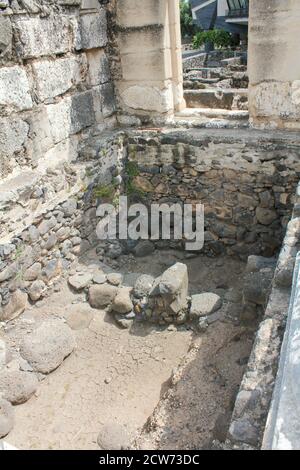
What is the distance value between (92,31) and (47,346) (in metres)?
3.68

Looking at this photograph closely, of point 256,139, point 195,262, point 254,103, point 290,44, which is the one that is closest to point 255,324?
point 195,262

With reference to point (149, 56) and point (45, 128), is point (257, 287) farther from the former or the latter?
point (149, 56)

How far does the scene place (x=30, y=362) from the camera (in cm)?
367

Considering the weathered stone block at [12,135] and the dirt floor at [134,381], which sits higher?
the weathered stone block at [12,135]

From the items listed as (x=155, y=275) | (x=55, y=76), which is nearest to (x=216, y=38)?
(x=55, y=76)

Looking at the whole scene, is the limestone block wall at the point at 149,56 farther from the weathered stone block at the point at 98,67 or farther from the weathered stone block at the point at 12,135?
the weathered stone block at the point at 12,135

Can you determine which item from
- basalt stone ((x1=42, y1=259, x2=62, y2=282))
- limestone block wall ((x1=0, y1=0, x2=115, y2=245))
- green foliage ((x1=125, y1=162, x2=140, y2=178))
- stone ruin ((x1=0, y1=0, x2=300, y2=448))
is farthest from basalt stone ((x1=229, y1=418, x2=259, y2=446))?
green foliage ((x1=125, y1=162, x2=140, y2=178))

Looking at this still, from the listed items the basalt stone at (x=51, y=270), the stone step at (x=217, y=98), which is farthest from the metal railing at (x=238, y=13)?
the basalt stone at (x=51, y=270)

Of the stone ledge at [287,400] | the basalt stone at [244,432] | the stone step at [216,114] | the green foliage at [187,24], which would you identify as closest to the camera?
the stone ledge at [287,400]

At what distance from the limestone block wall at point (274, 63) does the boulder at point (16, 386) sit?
12.1ft

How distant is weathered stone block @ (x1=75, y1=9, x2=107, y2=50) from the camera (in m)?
4.93

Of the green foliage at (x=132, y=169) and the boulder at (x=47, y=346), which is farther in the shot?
the green foliage at (x=132, y=169)

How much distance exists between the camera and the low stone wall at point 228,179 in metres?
4.76

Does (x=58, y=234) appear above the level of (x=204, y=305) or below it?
above
